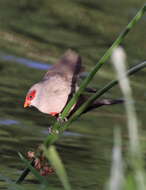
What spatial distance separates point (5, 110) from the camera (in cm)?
695

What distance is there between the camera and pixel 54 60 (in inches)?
361

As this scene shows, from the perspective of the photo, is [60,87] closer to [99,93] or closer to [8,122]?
[99,93]

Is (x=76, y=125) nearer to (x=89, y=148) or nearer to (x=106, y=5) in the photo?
(x=89, y=148)

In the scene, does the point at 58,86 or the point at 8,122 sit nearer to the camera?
the point at 58,86

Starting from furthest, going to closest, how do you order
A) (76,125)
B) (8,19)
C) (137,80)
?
(8,19) < (137,80) < (76,125)

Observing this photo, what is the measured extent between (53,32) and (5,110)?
3.80m

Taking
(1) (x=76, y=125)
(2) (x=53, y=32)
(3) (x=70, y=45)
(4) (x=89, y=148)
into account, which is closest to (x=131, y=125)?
(4) (x=89, y=148)

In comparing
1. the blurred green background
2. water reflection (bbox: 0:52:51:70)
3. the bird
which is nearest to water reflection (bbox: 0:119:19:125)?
the blurred green background

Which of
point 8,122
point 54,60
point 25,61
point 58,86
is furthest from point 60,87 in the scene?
point 54,60

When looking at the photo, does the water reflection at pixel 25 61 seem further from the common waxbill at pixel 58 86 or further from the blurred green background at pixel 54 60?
the common waxbill at pixel 58 86

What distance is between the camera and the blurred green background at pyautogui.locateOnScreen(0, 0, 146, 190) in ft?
17.6

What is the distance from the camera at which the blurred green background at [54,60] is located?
17.6 ft

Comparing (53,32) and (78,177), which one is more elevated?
(53,32)

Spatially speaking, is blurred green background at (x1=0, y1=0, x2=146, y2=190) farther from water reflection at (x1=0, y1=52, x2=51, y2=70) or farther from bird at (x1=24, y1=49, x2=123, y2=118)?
bird at (x1=24, y1=49, x2=123, y2=118)
